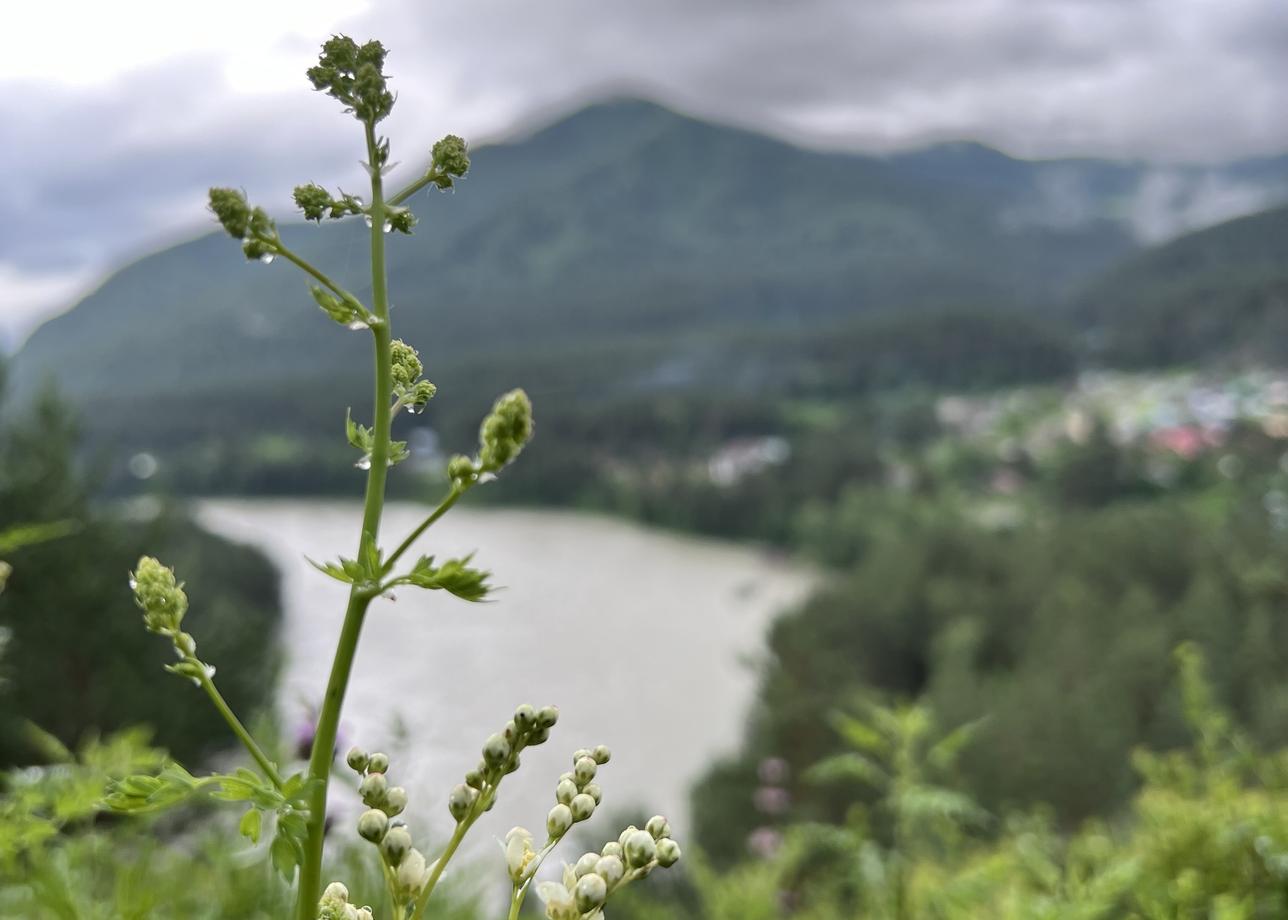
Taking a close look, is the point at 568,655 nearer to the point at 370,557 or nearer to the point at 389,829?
the point at 389,829

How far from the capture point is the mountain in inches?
2978

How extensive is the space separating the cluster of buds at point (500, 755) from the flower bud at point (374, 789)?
0.06 meters

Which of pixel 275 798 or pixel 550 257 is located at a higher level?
pixel 550 257

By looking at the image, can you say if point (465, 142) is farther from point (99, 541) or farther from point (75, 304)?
point (75, 304)

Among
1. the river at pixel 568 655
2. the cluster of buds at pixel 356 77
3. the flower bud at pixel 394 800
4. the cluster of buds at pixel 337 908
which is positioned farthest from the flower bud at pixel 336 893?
the river at pixel 568 655

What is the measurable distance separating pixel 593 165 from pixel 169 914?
20699 cm

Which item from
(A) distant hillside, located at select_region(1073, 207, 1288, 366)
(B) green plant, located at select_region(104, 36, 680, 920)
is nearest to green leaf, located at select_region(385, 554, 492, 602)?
(B) green plant, located at select_region(104, 36, 680, 920)

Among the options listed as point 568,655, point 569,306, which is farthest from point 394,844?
point 569,306

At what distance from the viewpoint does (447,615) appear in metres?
27.3

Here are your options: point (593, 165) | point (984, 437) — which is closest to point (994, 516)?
point (984, 437)

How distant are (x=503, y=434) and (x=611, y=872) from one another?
1.43 feet

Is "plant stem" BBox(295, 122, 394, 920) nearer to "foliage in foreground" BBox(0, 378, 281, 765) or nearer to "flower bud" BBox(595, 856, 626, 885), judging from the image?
"flower bud" BBox(595, 856, 626, 885)

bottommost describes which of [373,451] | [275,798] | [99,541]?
→ [99,541]

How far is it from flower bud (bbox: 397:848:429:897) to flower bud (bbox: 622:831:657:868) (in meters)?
0.19
